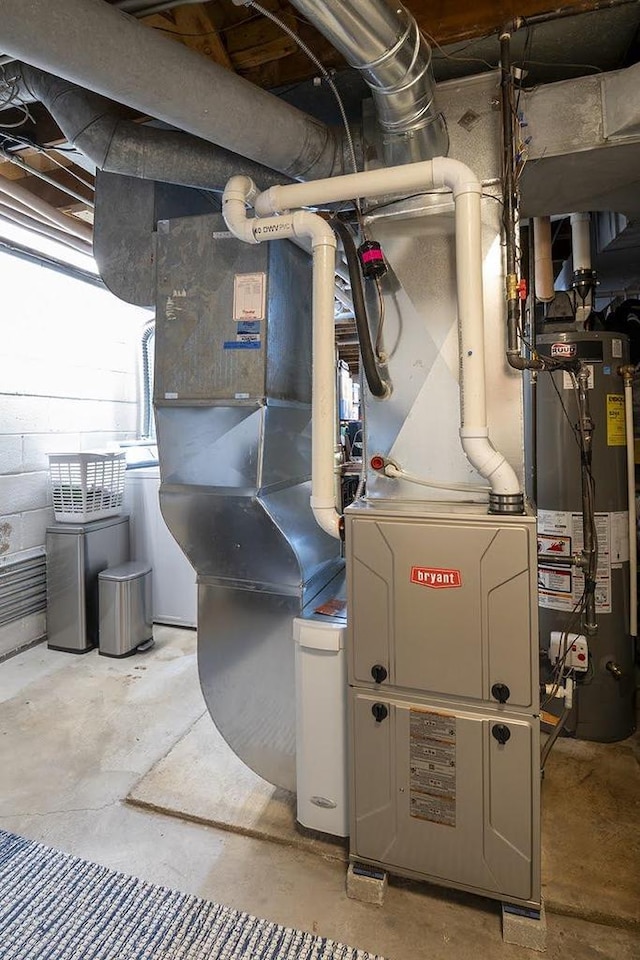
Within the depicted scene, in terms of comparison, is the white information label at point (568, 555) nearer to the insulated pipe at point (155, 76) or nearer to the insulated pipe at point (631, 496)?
the insulated pipe at point (631, 496)

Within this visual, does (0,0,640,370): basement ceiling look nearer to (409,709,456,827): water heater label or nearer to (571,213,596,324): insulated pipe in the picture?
(571,213,596,324): insulated pipe

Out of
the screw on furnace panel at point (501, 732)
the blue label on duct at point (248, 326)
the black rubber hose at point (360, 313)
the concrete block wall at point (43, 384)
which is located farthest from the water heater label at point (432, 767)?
the concrete block wall at point (43, 384)

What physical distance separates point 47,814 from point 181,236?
2.20 meters

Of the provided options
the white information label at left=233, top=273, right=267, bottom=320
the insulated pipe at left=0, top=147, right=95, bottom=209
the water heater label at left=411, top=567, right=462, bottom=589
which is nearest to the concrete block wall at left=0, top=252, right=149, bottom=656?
the insulated pipe at left=0, top=147, right=95, bottom=209

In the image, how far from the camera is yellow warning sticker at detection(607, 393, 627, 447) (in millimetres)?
2244

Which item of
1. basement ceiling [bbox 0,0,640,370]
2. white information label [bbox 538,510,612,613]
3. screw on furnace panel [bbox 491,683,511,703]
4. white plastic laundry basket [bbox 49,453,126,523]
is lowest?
screw on furnace panel [bbox 491,683,511,703]

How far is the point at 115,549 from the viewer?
3.54 meters

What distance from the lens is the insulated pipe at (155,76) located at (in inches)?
43.9

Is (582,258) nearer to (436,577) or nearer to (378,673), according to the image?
(436,577)

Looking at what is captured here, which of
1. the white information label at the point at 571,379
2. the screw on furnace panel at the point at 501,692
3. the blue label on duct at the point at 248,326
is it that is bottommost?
the screw on furnace panel at the point at 501,692

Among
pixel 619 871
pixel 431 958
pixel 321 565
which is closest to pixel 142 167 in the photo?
pixel 321 565

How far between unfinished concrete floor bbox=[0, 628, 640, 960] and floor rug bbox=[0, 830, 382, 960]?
0.04 meters

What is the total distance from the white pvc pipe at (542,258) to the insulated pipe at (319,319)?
1.20 m

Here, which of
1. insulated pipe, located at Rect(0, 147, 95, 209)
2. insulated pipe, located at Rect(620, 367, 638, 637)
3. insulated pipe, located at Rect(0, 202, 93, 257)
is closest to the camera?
insulated pipe, located at Rect(0, 147, 95, 209)
